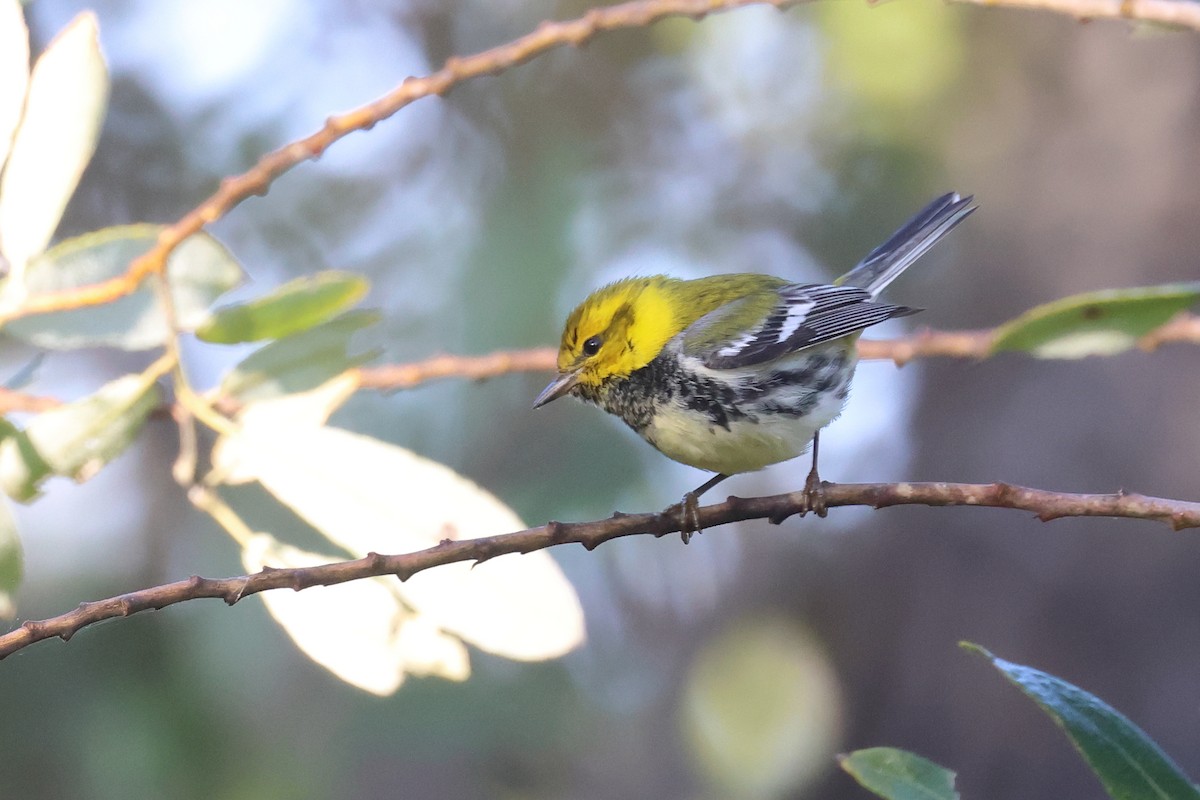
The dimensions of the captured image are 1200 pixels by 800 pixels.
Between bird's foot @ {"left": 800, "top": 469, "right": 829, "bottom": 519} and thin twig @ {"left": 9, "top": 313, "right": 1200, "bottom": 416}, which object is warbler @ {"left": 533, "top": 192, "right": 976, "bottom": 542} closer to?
thin twig @ {"left": 9, "top": 313, "right": 1200, "bottom": 416}

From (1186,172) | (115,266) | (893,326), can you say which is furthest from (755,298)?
(1186,172)

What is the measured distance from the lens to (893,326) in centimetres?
280

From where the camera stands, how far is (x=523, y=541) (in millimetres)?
1000

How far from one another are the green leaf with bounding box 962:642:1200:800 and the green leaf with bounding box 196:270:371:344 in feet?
2.58

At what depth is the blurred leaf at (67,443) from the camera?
1.15m

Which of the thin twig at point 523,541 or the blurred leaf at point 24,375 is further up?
the blurred leaf at point 24,375

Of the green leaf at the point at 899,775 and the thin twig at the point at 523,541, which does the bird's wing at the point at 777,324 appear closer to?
the thin twig at the point at 523,541

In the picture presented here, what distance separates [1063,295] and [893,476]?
70cm

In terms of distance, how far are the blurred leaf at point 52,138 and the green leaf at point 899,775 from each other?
102cm

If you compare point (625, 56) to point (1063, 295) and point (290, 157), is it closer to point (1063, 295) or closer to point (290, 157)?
point (1063, 295)

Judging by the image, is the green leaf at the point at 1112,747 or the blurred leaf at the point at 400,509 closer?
the green leaf at the point at 1112,747

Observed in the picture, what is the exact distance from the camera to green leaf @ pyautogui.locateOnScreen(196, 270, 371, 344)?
118 cm

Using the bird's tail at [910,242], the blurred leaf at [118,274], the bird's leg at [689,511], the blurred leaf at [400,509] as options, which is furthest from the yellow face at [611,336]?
Answer: the blurred leaf at [118,274]

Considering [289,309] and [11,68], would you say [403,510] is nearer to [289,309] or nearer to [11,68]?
[289,309]
